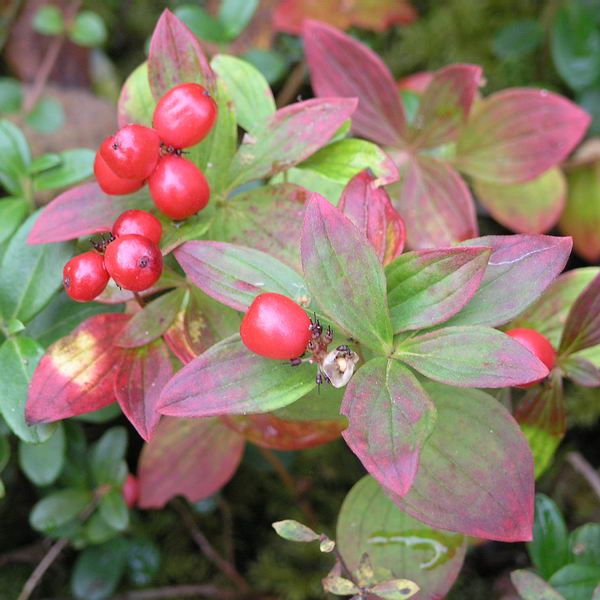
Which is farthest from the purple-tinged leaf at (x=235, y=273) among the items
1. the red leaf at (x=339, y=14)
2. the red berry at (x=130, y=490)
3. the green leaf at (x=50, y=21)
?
the green leaf at (x=50, y=21)

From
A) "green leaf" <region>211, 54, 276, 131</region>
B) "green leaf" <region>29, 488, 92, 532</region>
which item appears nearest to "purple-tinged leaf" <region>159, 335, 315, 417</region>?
"green leaf" <region>211, 54, 276, 131</region>

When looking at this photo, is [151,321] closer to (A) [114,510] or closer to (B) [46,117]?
(A) [114,510]

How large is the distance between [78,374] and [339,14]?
1.86m

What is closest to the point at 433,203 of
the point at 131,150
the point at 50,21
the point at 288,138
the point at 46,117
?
the point at 288,138

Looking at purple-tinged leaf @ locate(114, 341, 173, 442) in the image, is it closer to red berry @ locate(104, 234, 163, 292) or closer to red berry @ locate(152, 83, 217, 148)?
red berry @ locate(104, 234, 163, 292)

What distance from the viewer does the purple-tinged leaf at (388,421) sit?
1.03 meters

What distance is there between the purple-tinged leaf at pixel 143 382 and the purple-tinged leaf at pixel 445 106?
100 cm

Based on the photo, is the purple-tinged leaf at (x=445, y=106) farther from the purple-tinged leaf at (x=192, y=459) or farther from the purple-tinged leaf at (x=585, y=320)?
the purple-tinged leaf at (x=192, y=459)

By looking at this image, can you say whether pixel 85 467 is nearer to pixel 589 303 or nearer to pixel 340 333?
pixel 340 333

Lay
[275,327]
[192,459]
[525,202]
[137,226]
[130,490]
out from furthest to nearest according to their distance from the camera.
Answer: [525,202] < [130,490] < [192,459] < [137,226] < [275,327]

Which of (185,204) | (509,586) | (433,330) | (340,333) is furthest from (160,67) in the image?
(509,586)

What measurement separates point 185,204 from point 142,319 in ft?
0.88

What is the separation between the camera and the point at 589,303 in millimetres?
1402

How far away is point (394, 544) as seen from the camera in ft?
4.94
